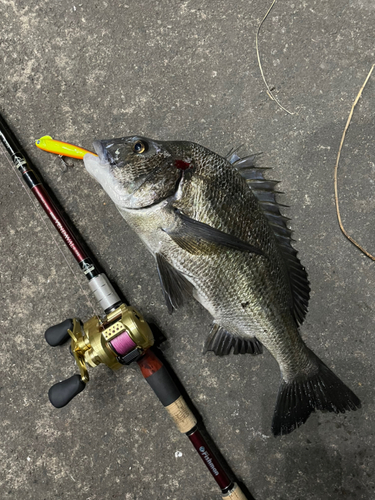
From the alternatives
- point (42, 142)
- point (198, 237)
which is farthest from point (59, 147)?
point (198, 237)

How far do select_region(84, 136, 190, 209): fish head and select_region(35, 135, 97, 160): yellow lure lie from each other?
408mm

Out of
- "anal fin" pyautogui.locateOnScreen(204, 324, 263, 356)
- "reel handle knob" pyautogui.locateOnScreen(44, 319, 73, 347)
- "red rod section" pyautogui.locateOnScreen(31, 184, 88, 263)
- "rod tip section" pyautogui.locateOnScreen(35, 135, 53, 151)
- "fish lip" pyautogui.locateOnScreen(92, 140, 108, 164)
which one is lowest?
"anal fin" pyautogui.locateOnScreen(204, 324, 263, 356)

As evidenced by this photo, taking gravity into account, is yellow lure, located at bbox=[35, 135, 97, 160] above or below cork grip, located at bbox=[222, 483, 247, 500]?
above

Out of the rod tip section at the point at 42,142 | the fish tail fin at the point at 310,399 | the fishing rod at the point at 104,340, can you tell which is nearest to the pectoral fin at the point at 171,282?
the fishing rod at the point at 104,340

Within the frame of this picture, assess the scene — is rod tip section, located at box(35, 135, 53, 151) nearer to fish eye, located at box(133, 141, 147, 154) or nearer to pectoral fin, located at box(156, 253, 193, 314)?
fish eye, located at box(133, 141, 147, 154)

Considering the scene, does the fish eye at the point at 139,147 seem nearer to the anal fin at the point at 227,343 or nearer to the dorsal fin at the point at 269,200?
the dorsal fin at the point at 269,200

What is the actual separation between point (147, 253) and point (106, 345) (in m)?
0.55

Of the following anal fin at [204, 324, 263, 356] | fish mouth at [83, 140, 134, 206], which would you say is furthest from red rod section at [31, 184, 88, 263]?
anal fin at [204, 324, 263, 356]

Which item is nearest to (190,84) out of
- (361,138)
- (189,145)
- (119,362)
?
(189,145)

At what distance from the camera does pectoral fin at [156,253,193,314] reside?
152cm

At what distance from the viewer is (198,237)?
144cm

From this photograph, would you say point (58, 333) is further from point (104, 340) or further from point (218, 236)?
point (218, 236)

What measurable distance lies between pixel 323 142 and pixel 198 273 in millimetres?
1017

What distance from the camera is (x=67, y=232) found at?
5.87 ft
